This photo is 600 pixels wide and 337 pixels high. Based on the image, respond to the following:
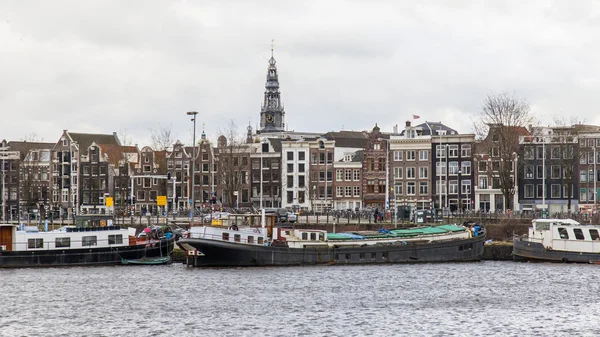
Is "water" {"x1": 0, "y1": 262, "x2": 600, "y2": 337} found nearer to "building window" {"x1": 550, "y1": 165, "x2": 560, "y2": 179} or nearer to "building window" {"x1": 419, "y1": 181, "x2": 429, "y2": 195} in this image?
"building window" {"x1": 550, "y1": 165, "x2": 560, "y2": 179}

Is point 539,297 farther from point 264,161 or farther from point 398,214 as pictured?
point 264,161

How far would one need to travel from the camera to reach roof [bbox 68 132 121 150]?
166125 millimetres

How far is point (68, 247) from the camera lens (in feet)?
270

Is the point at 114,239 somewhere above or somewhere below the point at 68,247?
above

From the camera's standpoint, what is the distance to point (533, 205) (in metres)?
135

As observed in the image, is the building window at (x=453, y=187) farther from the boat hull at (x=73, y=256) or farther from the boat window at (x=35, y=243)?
the boat window at (x=35, y=243)

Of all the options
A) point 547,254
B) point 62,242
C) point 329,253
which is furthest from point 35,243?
point 547,254

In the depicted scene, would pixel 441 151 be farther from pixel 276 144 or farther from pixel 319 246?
pixel 319 246

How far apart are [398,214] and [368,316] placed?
201 feet

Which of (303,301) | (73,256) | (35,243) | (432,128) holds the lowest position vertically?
(303,301)

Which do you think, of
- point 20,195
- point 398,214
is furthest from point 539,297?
point 20,195

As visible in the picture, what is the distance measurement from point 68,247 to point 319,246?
1934cm

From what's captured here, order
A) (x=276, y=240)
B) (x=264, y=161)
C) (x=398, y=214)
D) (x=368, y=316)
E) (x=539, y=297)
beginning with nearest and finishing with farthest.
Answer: (x=368, y=316) → (x=539, y=297) → (x=276, y=240) → (x=398, y=214) → (x=264, y=161)

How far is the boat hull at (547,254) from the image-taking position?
8719cm
